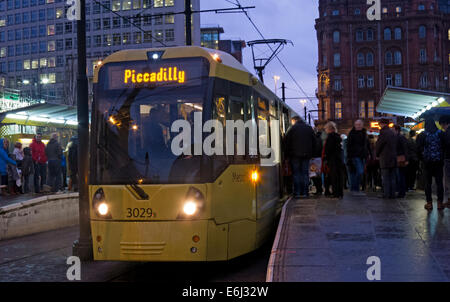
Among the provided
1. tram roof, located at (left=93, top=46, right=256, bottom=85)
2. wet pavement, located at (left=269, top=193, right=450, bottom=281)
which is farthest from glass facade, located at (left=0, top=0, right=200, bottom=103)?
tram roof, located at (left=93, top=46, right=256, bottom=85)

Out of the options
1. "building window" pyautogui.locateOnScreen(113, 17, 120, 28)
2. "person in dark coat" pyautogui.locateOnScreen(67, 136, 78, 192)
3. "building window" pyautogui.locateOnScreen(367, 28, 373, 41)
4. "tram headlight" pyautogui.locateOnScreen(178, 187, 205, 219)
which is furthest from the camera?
"building window" pyautogui.locateOnScreen(113, 17, 120, 28)

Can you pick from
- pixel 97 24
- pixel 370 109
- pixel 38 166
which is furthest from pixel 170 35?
pixel 38 166

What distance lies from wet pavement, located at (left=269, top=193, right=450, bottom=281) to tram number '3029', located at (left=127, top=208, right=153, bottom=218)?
172 cm

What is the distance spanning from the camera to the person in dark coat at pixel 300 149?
12.6 meters

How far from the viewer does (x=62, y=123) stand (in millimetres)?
21031

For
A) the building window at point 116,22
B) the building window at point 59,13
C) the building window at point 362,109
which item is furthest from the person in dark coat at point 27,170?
the building window at point 59,13

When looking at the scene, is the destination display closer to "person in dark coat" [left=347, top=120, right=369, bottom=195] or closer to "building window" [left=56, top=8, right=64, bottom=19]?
A: "person in dark coat" [left=347, top=120, right=369, bottom=195]

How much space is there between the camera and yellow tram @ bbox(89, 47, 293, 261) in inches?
297

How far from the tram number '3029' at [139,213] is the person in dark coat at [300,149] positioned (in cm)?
569

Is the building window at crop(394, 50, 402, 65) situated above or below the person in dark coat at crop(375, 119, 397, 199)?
above

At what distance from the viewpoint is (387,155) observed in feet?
41.2

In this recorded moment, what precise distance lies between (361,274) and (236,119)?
9.83ft

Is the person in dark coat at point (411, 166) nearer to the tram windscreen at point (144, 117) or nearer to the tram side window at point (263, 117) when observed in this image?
the tram side window at point (263, 117)
